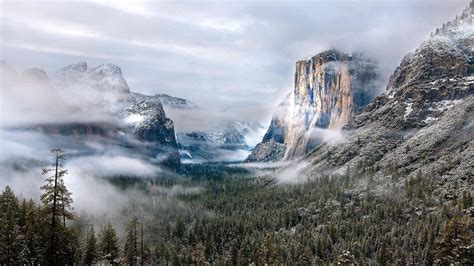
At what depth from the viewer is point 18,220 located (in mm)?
88250

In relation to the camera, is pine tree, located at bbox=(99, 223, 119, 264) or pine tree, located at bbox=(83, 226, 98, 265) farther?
pine tree, located at bbox=(99, 223, 119, 264)

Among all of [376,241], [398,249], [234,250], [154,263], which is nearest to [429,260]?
[398,249]

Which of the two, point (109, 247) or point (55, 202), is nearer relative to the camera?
point (55, 202)

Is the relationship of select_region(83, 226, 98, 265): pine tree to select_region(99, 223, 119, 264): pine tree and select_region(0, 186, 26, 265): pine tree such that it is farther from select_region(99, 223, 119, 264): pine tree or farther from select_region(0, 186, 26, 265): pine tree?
select_region(0, 186, 26, 265): pine tree

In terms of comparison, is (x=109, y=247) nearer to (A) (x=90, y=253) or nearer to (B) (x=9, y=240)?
(A) (x=90, y=253)

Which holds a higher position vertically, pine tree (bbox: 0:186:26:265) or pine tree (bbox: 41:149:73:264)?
pine tree (bbox: 41:149:73:264)

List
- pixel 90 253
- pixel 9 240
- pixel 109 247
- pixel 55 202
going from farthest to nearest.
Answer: pixel 109 247 → pixel 90 253 → pixel 9 240 → pixel 55 202

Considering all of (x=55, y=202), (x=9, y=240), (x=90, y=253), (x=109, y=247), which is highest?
(x=55, y=202)

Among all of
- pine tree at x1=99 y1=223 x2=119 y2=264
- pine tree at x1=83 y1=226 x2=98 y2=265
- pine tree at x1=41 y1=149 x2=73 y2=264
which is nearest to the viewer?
pine tree at x1=41 y1=149 x2=73 y2=264

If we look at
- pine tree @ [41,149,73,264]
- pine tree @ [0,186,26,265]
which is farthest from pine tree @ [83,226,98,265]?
pine tree @ [41,149,73,264]

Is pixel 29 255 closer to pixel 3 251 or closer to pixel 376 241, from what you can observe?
pixel 3 251

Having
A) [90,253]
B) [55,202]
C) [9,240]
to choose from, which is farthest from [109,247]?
[55,202]

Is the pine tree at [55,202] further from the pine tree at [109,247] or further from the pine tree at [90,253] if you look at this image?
the pine tree at [109,247]

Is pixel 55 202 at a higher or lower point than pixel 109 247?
higher
